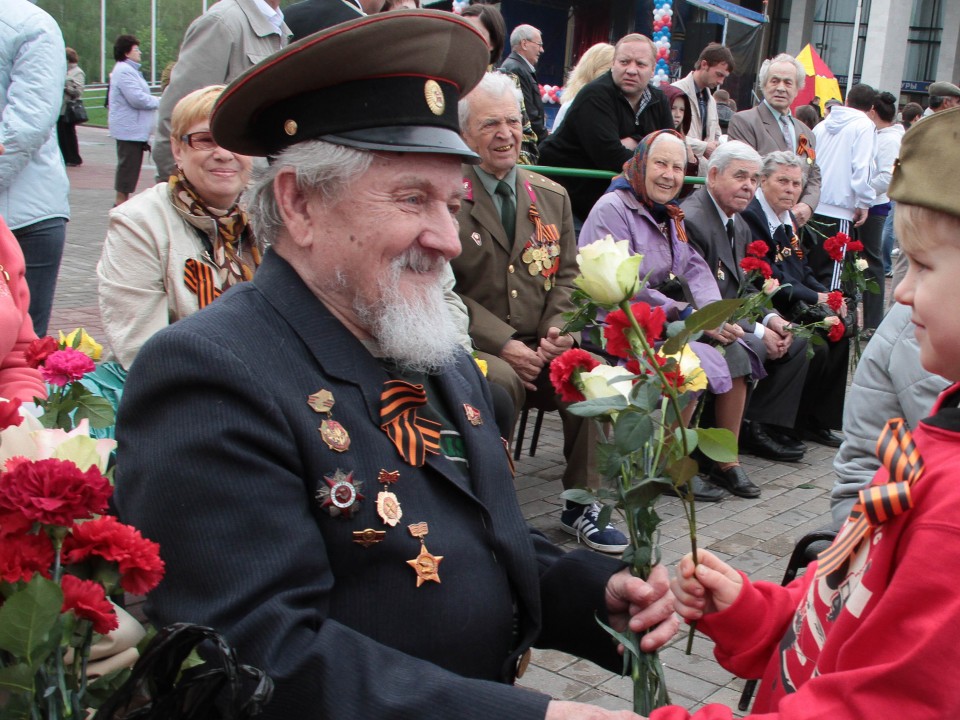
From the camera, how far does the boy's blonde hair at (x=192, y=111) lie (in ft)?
12.4

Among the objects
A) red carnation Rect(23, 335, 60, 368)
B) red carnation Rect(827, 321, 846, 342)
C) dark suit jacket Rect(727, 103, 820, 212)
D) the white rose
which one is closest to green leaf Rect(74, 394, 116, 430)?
red carnation Rect(23, 335, 60, 368)

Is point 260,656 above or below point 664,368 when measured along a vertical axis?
below

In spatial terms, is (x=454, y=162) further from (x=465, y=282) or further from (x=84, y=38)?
(x=84, y=38)

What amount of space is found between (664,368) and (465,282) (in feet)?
10.4

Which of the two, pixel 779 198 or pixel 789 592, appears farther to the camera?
pixel 779 198

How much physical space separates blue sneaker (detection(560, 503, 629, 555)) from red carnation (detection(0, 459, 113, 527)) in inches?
135

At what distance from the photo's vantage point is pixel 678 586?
Result: 191 cm

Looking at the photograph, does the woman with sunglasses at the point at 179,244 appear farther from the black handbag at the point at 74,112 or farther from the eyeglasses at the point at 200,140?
the black handbag at the point at 74,112

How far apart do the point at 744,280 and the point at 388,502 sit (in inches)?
170

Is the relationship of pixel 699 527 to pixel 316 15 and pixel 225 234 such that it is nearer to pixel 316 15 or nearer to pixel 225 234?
pixel 225 234

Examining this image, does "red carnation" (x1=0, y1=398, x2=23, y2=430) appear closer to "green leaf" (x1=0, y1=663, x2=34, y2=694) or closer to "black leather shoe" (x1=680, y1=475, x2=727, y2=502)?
"green leaf" (x1=0, y1=663, x2=34, y2=694)

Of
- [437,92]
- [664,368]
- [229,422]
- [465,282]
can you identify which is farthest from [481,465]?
[465,282]

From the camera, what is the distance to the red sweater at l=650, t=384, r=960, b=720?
1.29m

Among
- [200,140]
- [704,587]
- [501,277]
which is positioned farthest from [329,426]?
[501,277]
